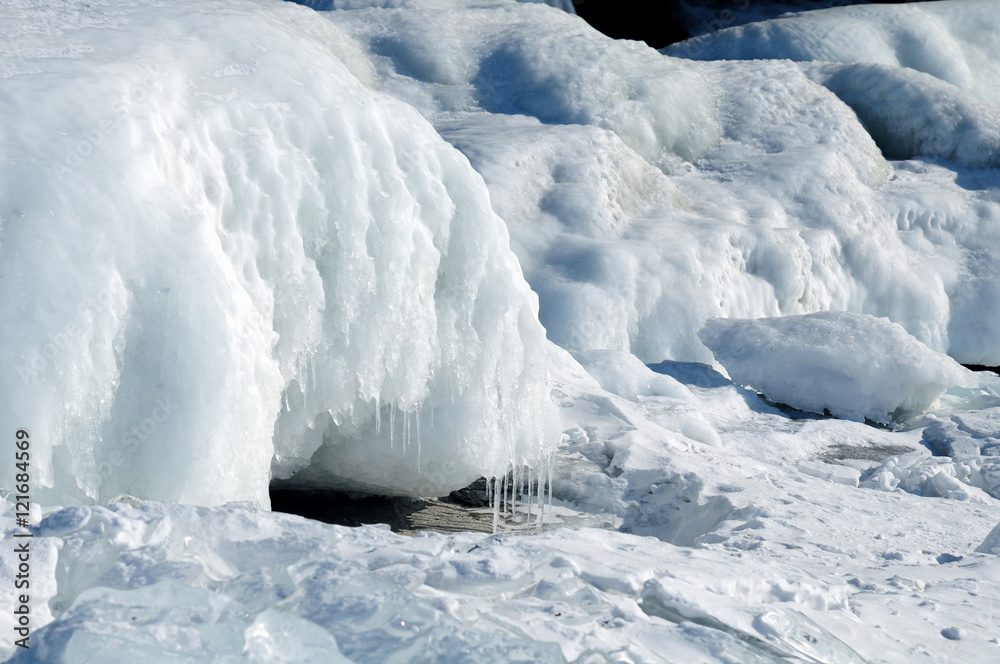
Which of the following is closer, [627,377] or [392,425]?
[392,425]

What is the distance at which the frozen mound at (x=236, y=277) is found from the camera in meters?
3.02

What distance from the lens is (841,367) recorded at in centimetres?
768

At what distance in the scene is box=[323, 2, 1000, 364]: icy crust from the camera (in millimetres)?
8516

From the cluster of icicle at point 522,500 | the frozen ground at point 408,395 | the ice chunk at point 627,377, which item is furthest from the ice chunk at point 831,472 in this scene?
the cluster of icicle at point 522,500

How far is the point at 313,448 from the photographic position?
4141mm

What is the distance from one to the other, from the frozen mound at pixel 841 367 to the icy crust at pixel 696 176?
0.77 metres

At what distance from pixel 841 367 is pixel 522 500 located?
3.64m

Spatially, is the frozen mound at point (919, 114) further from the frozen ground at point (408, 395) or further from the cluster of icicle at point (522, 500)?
the cluster of icicle at point (522, 500)

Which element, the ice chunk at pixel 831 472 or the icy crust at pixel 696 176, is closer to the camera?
the ice chunk at pixel 831 472

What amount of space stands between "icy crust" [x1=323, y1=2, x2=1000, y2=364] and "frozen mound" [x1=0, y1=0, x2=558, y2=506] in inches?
141

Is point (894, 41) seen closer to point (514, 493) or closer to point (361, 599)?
point (514, 493)

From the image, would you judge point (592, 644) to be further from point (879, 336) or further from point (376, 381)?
point (879, 336)

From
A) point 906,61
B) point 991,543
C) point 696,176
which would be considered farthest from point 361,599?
point 906,61

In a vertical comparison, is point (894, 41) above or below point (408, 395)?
above
